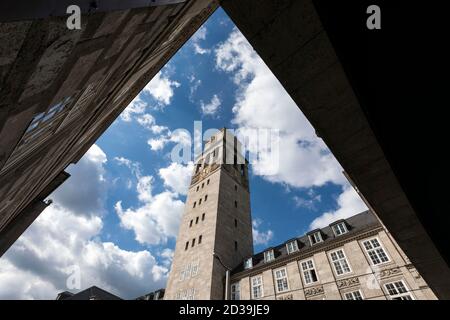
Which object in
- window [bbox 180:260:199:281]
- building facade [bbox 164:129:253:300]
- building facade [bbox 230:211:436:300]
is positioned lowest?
building facade [bbox 230:211:436:300]

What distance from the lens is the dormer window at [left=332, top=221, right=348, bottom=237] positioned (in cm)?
2187

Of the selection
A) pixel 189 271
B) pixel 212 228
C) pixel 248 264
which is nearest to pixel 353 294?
pixel 248 264

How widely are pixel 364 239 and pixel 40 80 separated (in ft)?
76.5

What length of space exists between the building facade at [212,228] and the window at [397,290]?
15.7 m

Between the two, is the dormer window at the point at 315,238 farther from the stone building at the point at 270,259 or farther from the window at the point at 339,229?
the window at the point at 339,229

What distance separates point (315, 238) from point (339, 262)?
3634 millimetres

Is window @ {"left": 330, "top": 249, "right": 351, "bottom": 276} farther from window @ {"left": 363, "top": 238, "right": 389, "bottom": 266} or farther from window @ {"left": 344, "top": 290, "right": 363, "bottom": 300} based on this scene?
window @ {"left": 363, "top": 238, "right": 389, "bottom": 266}

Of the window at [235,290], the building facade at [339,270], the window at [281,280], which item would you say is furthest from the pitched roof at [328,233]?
the window at [235,290]

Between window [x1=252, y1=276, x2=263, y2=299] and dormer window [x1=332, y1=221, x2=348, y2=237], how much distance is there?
8917 mm

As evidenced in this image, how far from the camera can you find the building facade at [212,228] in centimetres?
2669

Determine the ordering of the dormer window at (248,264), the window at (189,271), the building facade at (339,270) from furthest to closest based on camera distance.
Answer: the window at (189,271) → the dormer window at (248,264) → the building facade at (339,270)

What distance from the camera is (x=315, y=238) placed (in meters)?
23.4

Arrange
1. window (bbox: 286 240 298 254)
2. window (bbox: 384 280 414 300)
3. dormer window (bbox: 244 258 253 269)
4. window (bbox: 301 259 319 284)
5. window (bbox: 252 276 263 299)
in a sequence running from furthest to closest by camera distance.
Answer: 1. dormer window (bbox: 244 258 253 269)
2. window (bbox: 286 240 298 254)
3. window (bbox: 252 276 263 299)
4. window (bbox: 301 259 319 284)
5. window (bbox: 384 280 414 300)

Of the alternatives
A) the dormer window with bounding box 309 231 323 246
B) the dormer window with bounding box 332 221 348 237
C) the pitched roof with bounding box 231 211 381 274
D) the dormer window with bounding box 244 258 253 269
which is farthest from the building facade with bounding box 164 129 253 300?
the dormer window with bounding box 332 221 348 237
